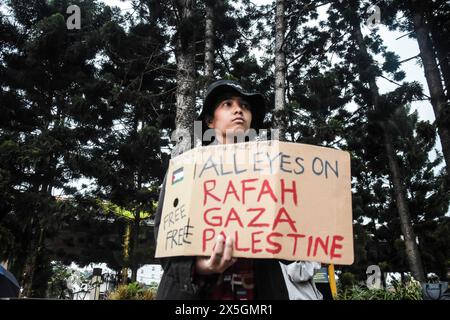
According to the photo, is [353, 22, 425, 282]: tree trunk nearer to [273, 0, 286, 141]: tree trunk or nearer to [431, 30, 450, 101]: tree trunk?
[431, 30, 450, 101]: tree trunk

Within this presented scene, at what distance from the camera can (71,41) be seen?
13930 mm

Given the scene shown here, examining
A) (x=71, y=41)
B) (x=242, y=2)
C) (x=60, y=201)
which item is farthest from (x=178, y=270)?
(x=71, y=41)

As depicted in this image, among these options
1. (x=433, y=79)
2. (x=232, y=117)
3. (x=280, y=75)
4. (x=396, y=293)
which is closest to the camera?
(x=232, y=117)

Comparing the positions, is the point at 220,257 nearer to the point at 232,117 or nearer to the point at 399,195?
the point at 232,117

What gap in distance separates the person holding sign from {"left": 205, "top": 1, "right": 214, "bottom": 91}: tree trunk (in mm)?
6883

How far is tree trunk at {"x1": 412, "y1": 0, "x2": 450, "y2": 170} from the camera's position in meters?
9.00

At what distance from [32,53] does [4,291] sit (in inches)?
450

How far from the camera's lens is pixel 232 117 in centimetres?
188

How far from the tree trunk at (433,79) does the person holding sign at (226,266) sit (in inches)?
Answer: 339

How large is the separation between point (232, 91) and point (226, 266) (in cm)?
99

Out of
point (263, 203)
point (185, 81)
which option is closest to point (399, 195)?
point (185, 81)

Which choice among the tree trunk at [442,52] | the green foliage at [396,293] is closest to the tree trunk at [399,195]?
the tree trunk at [442,52]

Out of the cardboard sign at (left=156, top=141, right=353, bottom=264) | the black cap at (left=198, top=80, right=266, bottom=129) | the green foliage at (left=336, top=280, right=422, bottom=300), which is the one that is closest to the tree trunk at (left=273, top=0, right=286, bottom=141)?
the green foliage at (left=336, top=280, right=422, bottom=300)

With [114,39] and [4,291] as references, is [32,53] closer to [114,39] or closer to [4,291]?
[114,39]
